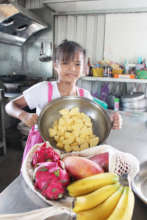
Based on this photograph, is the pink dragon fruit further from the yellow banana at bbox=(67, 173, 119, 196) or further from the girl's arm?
the girl's arm

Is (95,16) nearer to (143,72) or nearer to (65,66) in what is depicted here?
(143,72)

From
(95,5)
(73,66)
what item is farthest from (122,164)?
(95,5)

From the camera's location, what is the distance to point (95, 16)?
2.82m

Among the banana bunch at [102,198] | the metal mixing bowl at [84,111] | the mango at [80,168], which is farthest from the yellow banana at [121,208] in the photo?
the metal mixing bowl at [84,111]

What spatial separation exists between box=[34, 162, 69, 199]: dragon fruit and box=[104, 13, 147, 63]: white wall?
2554 millimetres

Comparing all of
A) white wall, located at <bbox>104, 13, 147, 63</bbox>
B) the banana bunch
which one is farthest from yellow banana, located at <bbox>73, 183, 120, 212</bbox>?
white wall, located at <bbox>104, 13, 147, 63</bbox>

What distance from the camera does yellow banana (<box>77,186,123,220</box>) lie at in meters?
0.45

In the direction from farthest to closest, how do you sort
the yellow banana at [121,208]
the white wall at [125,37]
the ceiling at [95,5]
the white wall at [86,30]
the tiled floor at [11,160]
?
the white wall at [86,30]
the white wall at [125,37]
the ceiling at [95,5]
the tiled floor at [11,160]
the yellow banana at [121,208]

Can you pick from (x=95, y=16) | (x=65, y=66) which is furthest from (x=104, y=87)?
(x=65, y=66)

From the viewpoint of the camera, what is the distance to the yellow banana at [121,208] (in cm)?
42

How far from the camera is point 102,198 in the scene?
48 cm

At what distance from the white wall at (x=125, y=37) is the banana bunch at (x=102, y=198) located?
8.30 ft

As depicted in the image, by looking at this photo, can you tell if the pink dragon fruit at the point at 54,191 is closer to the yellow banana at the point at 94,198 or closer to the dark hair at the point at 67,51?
the yellow banana at the point at 94,198

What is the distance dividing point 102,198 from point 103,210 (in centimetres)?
3
